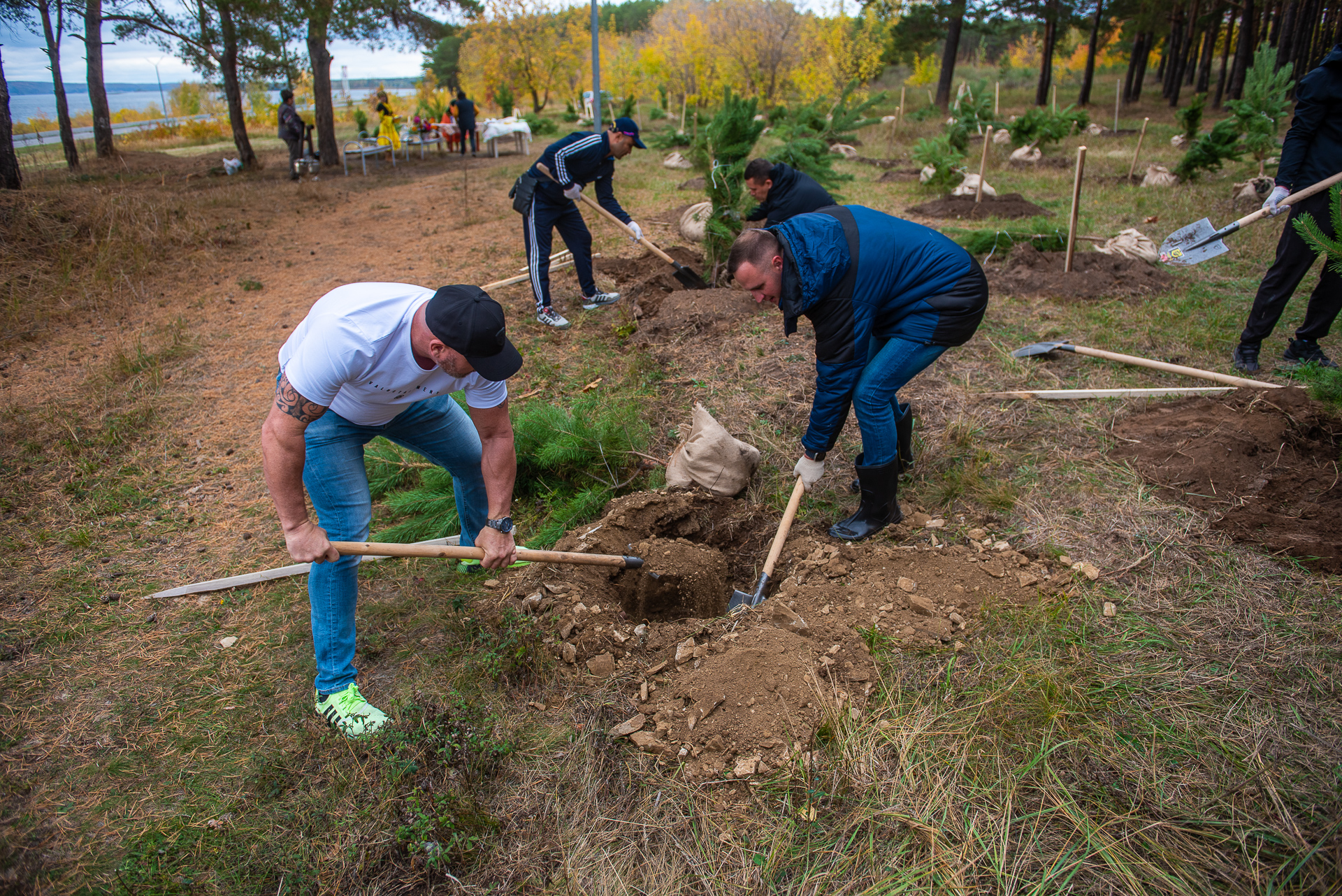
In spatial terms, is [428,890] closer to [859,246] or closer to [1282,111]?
[859,246]

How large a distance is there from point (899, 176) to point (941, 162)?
210 centimetres

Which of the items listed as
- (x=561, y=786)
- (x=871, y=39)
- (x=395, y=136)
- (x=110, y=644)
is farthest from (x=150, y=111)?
(x=561, y=786)

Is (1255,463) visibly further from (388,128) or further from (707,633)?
(388,128)

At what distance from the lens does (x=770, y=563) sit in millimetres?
3031

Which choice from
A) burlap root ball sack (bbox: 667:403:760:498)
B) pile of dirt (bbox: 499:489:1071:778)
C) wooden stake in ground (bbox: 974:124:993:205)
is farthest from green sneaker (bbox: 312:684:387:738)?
wooden stake in ground (bbox: 974:124:993:205)

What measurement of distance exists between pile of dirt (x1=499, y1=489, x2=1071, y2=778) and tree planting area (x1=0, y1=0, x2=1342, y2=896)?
15mm

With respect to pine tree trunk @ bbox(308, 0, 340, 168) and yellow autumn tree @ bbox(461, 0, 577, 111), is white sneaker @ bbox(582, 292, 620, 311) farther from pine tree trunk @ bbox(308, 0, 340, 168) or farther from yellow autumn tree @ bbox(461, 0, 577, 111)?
yellow autumn tree @ bbox(461, 0, 577, 111)

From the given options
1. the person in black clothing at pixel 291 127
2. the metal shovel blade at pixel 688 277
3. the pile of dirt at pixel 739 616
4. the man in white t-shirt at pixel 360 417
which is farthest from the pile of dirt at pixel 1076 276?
the person in black clothing at pixel 291 127

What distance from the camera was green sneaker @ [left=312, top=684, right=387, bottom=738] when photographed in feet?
7.74

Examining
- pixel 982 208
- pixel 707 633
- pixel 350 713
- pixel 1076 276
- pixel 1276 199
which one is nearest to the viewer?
pixel 350 713

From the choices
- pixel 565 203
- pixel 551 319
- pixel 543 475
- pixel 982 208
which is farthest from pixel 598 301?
pixel 982 208

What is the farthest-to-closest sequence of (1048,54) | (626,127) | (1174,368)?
(1048,54), (626,127), (1174,368)

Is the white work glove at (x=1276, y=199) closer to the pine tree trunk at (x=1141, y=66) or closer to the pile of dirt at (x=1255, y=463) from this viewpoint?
the pile of dirt at (x=1255, y=463)

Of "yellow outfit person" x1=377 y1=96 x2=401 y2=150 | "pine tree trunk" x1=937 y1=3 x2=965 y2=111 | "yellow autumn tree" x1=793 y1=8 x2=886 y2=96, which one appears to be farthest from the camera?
"yellow autumn tree" x1=793 y1=8 x2=886 y2=96
